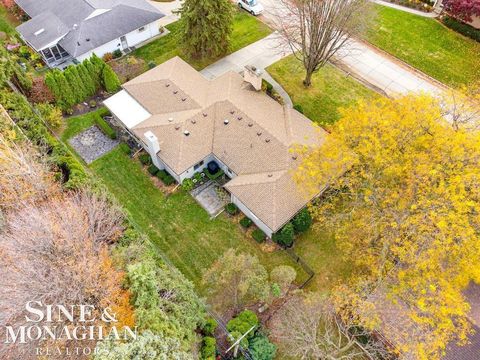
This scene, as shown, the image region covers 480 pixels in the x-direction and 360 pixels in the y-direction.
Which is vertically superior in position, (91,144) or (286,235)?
(286,235)

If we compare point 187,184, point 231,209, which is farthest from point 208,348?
point 187,184

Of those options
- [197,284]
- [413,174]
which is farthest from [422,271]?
[197,284]

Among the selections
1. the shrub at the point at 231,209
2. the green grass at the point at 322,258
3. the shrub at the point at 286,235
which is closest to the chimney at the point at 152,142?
the shrub at the point at 231,209

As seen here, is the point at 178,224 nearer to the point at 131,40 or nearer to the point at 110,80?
the point at 110,80

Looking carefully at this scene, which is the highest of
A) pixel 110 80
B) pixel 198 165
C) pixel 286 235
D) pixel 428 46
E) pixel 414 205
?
pixel 414 205

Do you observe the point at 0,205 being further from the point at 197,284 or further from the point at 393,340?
the point at 393,340
